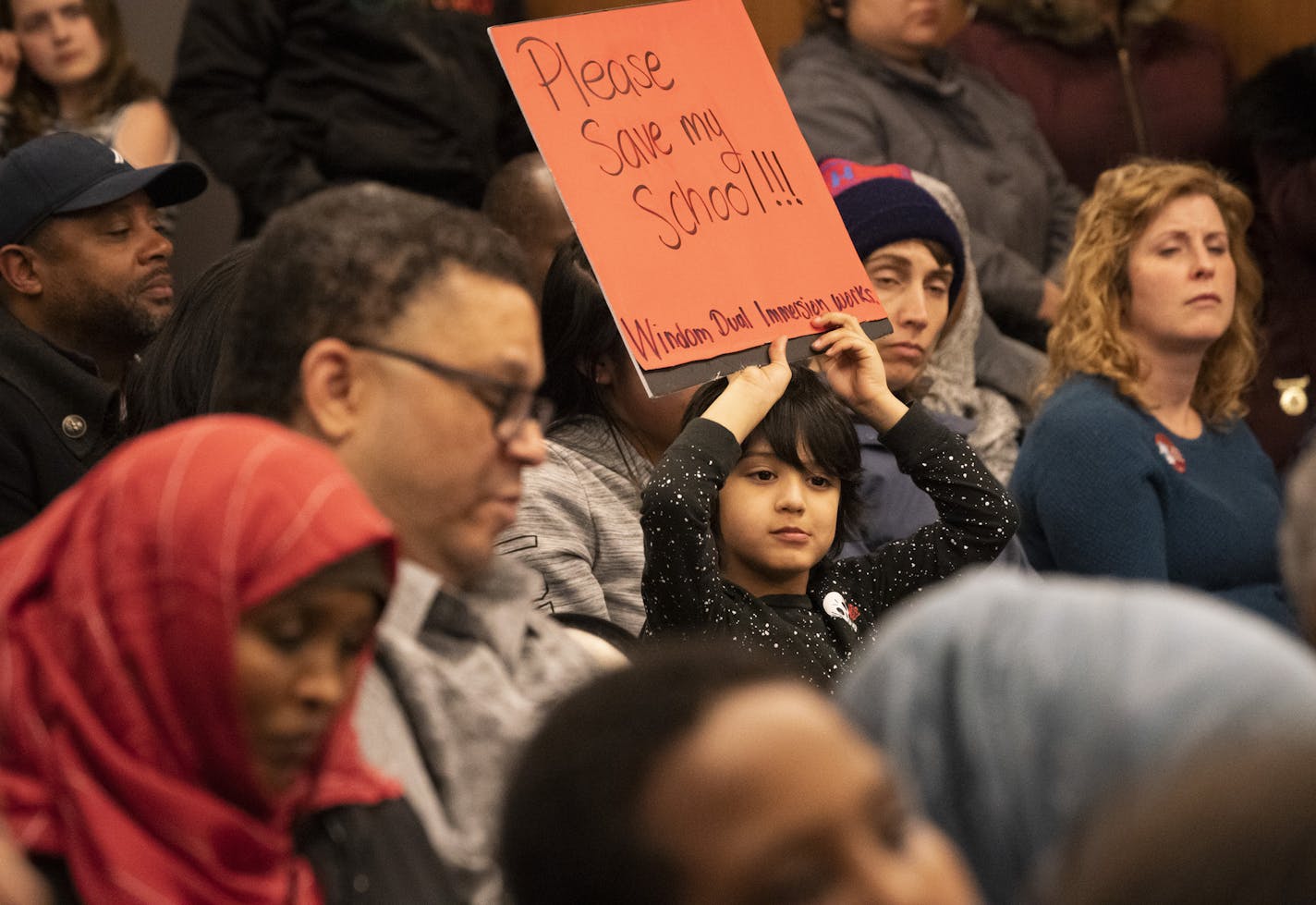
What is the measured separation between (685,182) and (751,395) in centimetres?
33

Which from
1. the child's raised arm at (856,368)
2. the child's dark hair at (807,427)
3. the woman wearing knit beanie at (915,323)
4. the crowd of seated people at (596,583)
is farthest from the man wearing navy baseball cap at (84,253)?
the woman wearing knit beanie at (915,323)

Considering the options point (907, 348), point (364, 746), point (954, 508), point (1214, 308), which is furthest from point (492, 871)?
point (1214, 308)

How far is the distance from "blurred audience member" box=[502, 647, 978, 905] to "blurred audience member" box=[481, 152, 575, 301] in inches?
105

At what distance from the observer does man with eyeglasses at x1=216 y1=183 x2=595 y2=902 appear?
1747mm

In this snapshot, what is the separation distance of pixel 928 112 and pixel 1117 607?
346cm

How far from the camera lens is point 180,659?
1420 mm

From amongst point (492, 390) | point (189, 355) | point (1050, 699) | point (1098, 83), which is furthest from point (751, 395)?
point (1098, 83)

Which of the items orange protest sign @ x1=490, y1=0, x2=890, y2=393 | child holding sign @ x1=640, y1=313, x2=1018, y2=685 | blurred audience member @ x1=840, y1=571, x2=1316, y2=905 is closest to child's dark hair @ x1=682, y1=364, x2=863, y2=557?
child holding sign @ x1=640, y1=313, x2=1018, y2=685

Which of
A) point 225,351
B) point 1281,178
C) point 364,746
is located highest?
point 225,351

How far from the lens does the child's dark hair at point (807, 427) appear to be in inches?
112

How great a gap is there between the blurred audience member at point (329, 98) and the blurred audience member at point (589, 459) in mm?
1459

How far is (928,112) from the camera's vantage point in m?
4.74

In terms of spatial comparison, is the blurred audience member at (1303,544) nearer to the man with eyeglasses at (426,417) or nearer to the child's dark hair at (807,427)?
the man with eyeglasses at (426,417)

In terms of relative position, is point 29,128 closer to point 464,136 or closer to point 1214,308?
point 464,136
